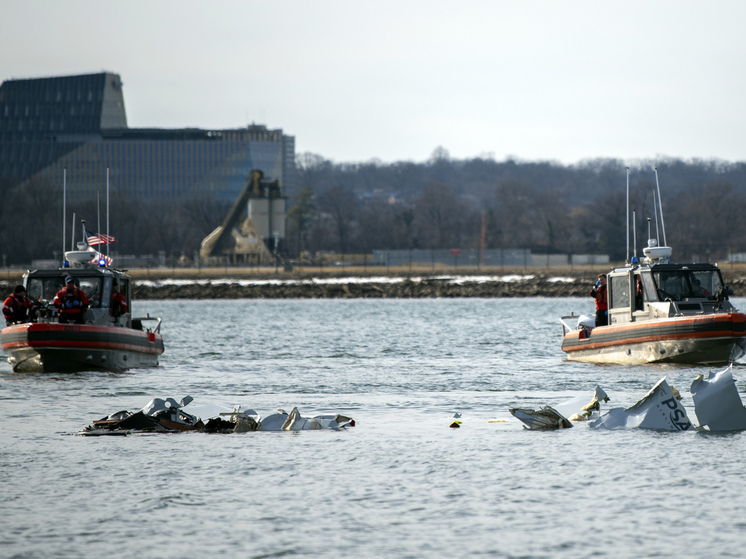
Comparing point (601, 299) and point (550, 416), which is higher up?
point (601, 299)

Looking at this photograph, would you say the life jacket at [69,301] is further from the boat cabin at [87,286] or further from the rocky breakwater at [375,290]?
the rocky breakwater at [375,290]

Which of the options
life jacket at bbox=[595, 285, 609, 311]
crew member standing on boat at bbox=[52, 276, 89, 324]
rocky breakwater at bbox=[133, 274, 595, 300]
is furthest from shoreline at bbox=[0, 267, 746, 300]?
crew member standing on boat at bbox=[52, 276, 89, 324]

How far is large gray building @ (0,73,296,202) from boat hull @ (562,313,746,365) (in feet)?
488

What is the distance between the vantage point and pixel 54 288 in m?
26.5

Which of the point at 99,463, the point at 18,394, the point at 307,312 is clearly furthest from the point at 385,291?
the point at 99,463

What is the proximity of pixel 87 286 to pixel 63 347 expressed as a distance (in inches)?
92.3

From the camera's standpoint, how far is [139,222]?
150 meters

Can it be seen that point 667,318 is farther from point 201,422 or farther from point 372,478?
point 372,478

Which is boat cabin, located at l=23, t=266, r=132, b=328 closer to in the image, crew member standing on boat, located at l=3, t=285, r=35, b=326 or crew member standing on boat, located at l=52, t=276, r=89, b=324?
crew member standing on boat, located at l=3, t=285, r=35, b=326

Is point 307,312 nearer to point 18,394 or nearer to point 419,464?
point 18,394

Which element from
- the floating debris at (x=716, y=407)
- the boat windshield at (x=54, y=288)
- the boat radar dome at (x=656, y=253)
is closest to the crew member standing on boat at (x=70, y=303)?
the boat windshield at (x=54, y=288)

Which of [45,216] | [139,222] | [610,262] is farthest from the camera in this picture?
[139,222]

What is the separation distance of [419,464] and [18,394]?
11.0m

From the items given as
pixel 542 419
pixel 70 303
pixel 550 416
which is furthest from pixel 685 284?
pixel 70 303
